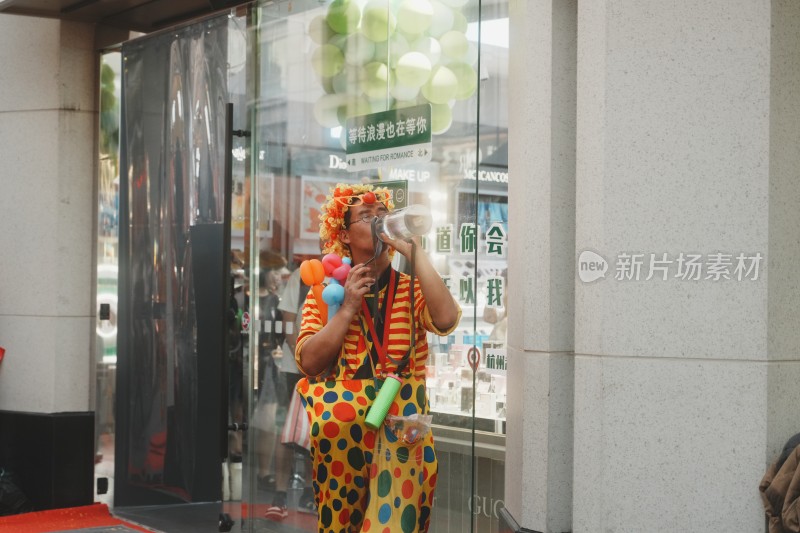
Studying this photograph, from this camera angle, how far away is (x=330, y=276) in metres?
4.44

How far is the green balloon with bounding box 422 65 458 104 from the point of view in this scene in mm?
5496

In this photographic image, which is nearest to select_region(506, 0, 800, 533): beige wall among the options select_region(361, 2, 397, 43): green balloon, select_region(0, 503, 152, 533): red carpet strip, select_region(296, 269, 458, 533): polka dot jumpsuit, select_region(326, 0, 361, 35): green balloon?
select_region(296, 269, 458, 533): polka dot jumpsuit

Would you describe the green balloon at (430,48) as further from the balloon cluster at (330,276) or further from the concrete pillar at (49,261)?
the concrete pillar at (49,261)

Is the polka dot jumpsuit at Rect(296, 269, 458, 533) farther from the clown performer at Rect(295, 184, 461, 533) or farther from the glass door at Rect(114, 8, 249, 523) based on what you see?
the glass door at Rect(114, 8, 249, 523)

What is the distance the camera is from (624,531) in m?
4.38

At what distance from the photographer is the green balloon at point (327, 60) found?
6.37 metres

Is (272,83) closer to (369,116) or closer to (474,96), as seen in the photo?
(369,116)

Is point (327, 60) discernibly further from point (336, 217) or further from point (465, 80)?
point (336, 217)

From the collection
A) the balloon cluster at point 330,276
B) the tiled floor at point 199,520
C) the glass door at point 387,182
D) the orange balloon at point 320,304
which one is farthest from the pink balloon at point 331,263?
the tiled floor at point 199,520

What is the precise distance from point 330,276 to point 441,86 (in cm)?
157

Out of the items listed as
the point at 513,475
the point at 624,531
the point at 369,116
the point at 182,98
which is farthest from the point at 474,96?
the point at 182,98

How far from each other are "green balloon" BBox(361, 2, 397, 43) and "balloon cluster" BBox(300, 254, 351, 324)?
190 cm

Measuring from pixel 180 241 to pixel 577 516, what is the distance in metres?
4.38

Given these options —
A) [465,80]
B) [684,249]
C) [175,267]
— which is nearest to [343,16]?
[465,80]
